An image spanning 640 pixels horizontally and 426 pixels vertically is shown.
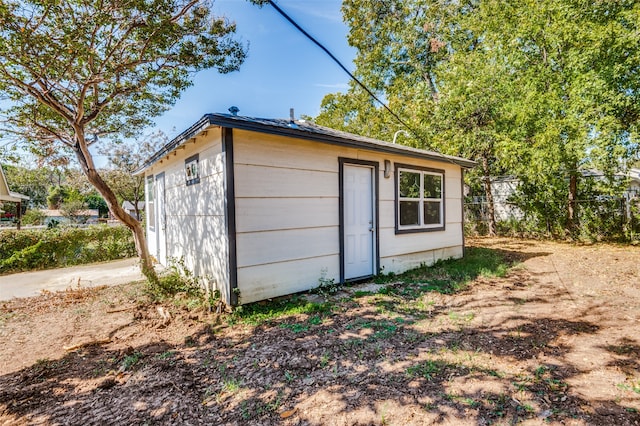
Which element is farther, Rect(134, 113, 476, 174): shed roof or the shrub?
the shrub

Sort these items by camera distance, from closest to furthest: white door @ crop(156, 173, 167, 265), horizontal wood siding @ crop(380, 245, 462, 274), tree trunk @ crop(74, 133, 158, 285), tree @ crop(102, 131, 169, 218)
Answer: tree trunk @ crop(74, 133, 158, 285) < horizontal wood siding @ crop(380, 245, 462, 274) < white door @ crop(156, 173, 167, 265) < tree @ crop(102, 131, 169, 218)

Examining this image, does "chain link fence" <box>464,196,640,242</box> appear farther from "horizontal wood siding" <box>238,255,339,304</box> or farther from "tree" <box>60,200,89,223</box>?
"tree" <box>60,200,89,223</box>

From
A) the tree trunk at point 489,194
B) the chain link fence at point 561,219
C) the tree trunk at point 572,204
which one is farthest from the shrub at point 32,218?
the tree trunk at point 572,204

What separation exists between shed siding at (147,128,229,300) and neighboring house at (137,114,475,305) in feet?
0.05

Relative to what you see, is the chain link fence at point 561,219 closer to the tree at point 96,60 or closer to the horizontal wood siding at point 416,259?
the horizontal wood siding at point 416,259

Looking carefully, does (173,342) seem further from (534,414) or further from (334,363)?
(534,414)

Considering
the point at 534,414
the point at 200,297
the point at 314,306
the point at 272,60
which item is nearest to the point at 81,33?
the point at 272,60

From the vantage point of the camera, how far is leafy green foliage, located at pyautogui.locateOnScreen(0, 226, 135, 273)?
7.68 m

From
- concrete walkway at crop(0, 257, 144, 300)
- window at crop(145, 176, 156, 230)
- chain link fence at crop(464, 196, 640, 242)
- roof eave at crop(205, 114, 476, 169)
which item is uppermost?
roof eave at crop(205, 114, 476, 169)

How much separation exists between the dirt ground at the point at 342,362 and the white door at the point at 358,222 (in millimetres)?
898

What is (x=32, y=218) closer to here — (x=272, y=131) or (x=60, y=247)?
(x=60, y=247)

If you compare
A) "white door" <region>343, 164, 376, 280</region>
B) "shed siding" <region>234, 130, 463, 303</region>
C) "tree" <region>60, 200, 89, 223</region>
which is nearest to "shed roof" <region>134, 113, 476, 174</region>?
"shed siding" <region>234, 130, 463, 303</region>

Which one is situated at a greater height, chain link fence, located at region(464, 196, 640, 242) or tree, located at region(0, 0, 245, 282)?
tree, located at region(0, 0, 245, 282)

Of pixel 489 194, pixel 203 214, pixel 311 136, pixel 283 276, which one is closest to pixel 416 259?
pixel 283 276
